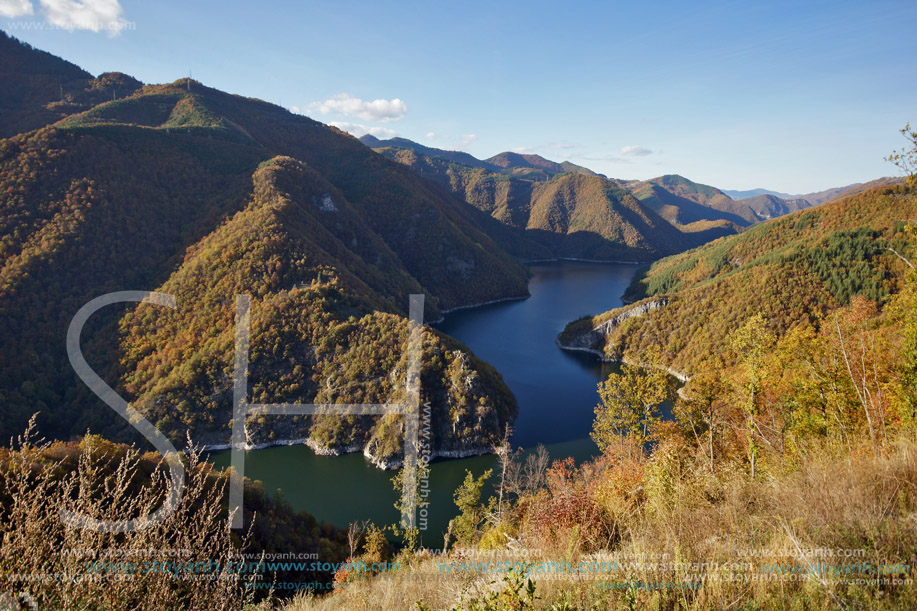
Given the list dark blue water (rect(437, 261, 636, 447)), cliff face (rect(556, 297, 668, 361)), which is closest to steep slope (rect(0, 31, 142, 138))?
dark blue water (rect(437, 261, 636, 447))

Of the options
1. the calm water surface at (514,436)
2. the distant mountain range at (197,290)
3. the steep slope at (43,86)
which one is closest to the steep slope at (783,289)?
the calm water surface at (514,436)

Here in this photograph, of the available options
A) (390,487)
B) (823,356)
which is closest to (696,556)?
(823,356)

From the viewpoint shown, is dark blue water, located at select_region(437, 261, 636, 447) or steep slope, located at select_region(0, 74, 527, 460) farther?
dark blue water, located at select_region(437, 261, 636, 447)

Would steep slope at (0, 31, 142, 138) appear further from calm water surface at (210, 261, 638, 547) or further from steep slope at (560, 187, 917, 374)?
steep slope at (560, 187, 917, 374)

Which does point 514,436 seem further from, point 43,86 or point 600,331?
point 43,86

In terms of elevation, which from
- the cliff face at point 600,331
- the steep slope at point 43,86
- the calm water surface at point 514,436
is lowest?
the calm water surface at point 514,436

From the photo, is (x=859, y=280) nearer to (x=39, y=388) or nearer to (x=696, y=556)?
(x=696, y=556)

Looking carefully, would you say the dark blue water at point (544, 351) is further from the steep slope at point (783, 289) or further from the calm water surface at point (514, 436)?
the steep slope at point (783, 289)
